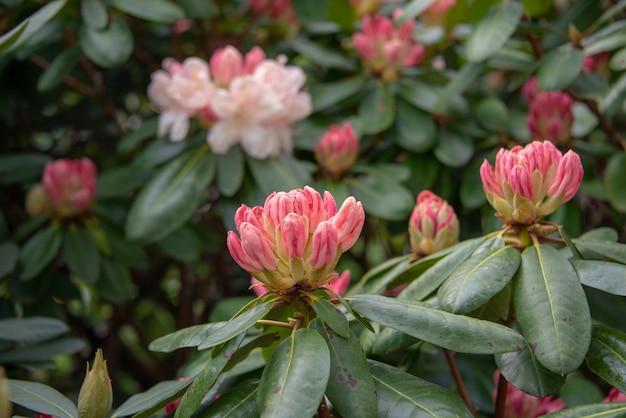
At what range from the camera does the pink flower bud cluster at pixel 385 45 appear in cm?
179

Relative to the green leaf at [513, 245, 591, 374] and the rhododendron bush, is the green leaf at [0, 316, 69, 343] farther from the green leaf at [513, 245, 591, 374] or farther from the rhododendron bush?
the green leaf at [513, 245, 591, 374]

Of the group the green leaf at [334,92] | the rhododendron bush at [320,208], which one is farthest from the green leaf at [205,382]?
the green leaf at [334,92]

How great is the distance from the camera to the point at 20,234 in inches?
65.1

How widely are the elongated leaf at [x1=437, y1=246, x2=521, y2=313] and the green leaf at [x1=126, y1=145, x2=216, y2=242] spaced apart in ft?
2.59

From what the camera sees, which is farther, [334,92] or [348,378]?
[334,92]

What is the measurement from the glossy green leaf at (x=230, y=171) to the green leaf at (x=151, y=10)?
330mm

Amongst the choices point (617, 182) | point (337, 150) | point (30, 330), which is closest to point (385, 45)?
point (337, 150)

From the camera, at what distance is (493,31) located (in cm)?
149

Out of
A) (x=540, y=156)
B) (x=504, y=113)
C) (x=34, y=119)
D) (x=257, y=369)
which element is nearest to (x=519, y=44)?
(x=504, y=113)

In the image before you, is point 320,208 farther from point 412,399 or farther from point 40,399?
point 40,399

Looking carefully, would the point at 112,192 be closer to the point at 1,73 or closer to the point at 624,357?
the point at 1,73

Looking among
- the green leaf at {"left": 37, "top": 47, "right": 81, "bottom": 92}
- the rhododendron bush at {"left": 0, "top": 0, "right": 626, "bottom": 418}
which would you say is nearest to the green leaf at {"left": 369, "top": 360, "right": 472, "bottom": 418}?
the rhododendron bush at {"left": 0, "top": 0, "right": 626, "bottom": 418}

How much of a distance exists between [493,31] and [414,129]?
13.2 inches

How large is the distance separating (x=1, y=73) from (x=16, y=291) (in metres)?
0.67
